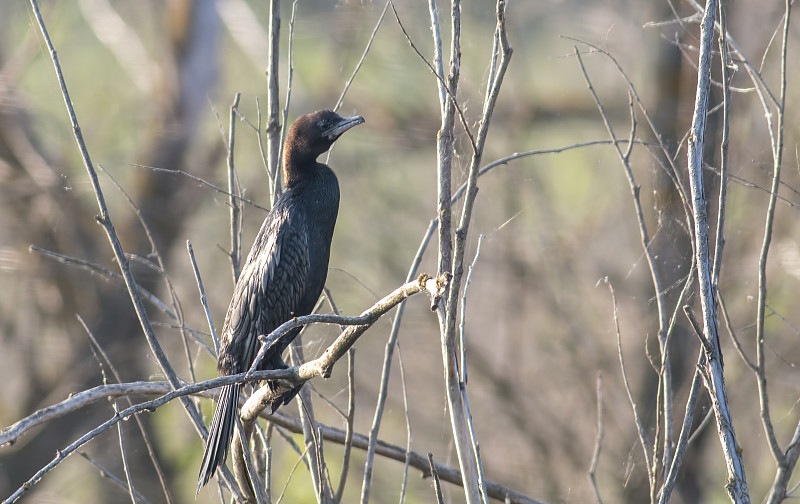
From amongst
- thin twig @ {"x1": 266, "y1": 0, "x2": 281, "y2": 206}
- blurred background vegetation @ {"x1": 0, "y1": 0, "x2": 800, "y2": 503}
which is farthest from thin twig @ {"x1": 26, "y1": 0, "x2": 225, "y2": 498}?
blurred background vegetation @ {"x1": 0, "y1": 0, "x2": 800, "y2": 503}

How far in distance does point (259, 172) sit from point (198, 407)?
17.7 feet

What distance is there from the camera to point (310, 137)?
336 centimetres

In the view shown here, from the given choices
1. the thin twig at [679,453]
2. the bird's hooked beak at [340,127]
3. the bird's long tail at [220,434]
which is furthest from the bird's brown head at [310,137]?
the thin twig at [679,453]

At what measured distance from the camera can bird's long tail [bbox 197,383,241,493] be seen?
2.61 metres

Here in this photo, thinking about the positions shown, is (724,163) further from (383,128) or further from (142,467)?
(142,467)

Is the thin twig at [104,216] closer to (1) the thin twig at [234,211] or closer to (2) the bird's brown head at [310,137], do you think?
(1) the thin twig at [234,211]

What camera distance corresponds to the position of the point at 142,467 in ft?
28.5

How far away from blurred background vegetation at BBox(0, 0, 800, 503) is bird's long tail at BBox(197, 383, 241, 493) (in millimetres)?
3735

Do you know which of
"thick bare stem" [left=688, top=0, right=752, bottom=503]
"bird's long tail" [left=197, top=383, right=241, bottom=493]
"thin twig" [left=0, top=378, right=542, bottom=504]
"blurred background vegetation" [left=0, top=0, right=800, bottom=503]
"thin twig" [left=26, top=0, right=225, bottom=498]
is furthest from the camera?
"blurred background vegetation" [left=0, top=0, right=800, bottom=503]

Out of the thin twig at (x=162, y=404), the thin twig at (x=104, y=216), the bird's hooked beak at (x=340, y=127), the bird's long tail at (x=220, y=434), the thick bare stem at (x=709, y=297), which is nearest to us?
the thin twig at (x=162, y=404)

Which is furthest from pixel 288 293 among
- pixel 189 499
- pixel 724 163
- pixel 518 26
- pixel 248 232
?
pixel 189 499

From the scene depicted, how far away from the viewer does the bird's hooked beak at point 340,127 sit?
324 centimetres

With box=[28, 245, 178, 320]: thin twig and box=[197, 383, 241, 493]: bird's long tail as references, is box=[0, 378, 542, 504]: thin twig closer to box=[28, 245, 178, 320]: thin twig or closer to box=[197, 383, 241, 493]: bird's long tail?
box=[197, 383, 241, 493]: bird's long tail

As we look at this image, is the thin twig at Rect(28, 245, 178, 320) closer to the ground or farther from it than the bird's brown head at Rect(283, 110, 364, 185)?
closer to the ground
